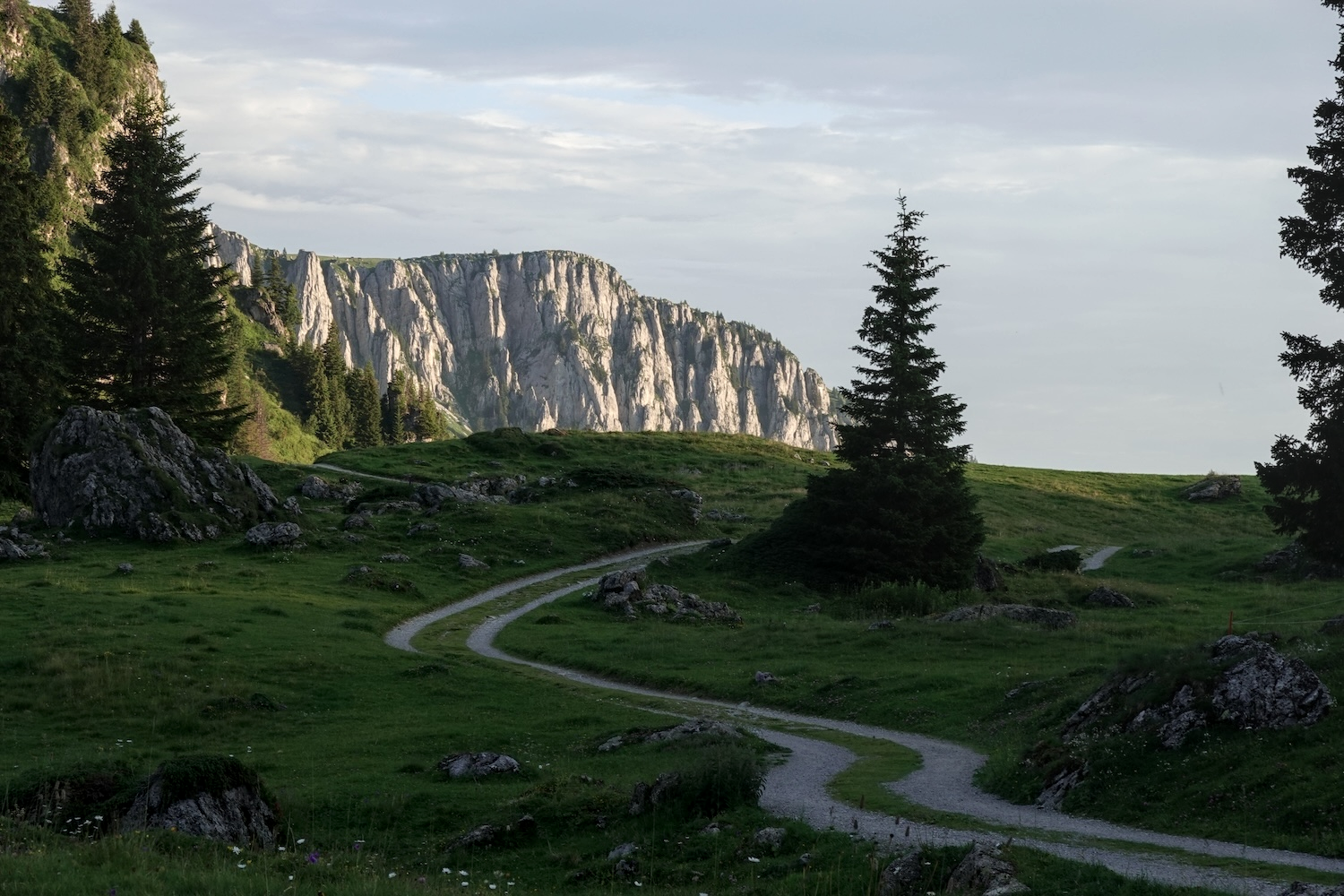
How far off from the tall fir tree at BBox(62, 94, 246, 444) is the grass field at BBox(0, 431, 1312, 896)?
1202 centimetres

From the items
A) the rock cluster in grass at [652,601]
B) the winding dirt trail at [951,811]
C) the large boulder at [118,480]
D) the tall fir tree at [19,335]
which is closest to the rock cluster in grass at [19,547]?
the large boulder at [118,480]

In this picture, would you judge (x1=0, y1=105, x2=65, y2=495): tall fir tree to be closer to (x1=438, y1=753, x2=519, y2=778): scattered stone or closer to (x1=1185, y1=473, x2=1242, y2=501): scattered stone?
(x1=438, y1=753, x2=519, y2=778): scattered stone

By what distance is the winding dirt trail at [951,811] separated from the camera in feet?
55.1

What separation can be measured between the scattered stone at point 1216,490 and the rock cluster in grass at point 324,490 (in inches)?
3430

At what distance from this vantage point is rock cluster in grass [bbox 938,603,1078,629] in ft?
157

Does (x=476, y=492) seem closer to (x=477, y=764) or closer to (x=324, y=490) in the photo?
(x=324, y=490)

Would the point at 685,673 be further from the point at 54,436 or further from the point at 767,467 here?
the point at 767,467

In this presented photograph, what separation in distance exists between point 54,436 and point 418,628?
26282mm

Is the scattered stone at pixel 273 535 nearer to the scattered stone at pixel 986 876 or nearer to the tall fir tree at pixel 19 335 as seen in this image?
the tall fir tree at pixel 19 335

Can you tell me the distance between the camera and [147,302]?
7150 centimetres

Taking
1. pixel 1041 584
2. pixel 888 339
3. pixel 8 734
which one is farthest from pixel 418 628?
pixel 1041 584

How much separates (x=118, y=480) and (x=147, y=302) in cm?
1615

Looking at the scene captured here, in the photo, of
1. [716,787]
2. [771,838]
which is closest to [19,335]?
[716,787]

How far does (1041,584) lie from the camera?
63.2 meters
